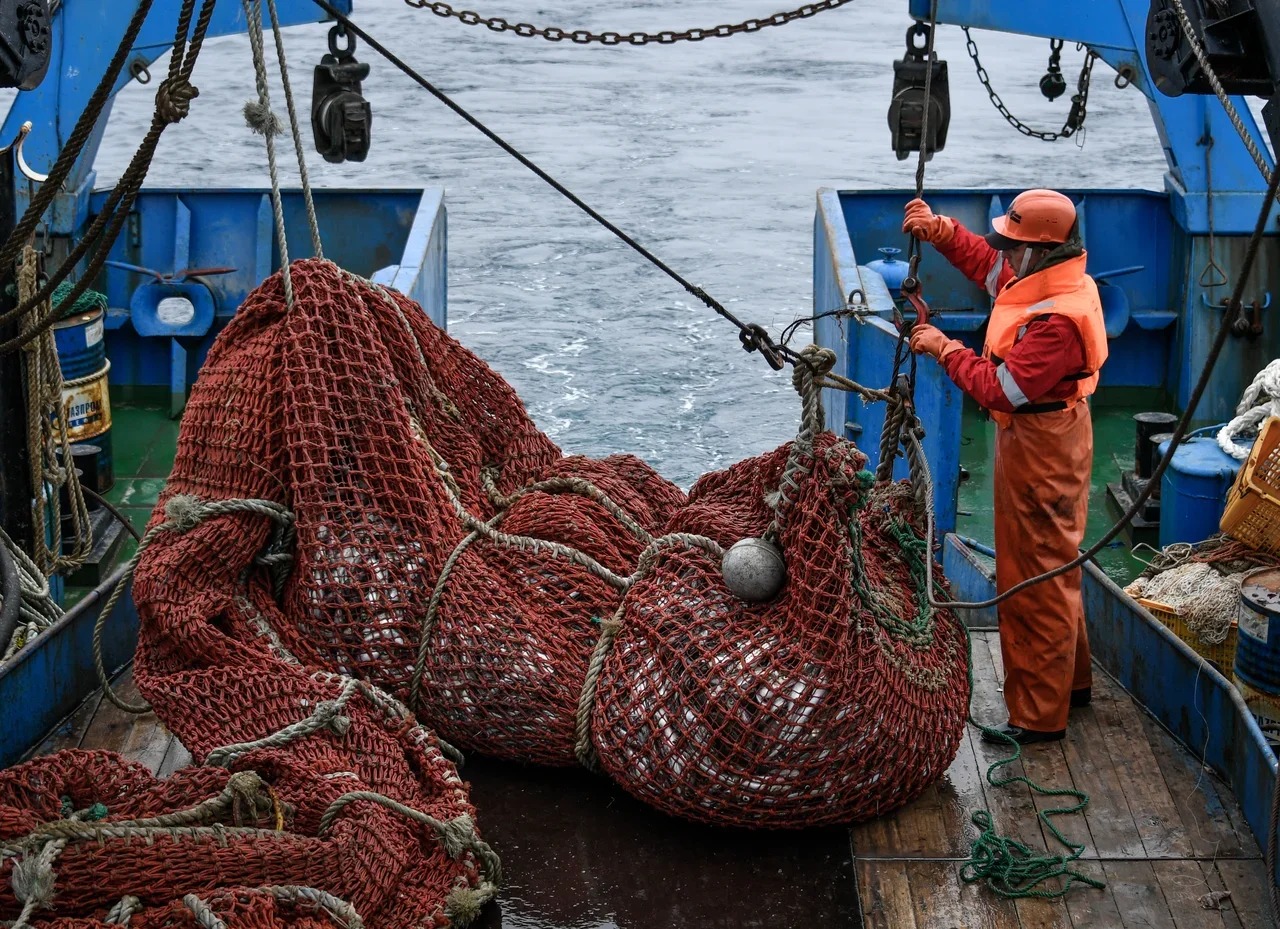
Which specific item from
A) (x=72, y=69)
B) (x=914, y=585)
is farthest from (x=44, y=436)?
(x=914, y=585)

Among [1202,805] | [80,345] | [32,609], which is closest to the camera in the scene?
[1202,805]

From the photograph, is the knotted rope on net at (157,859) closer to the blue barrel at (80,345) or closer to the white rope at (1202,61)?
the white rope at (1202,61)

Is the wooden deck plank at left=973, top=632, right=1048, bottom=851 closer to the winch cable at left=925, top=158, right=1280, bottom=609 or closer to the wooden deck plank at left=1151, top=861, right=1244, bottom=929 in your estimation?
the wooden deck plank at left=1151, top=861, right=1244, bottom=929

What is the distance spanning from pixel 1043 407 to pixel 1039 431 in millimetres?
71

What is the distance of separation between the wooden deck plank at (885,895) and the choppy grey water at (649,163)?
21.7 feet

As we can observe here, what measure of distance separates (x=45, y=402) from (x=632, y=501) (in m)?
3.03

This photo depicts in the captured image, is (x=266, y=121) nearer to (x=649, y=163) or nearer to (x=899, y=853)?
(x=899, y=853)

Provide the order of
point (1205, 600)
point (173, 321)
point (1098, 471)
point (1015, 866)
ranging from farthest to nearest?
point (173, 321) < point (1098, 471) < point (1205, 600) < point (1015, 866)

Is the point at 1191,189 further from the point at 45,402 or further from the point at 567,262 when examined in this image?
the point at 567,262

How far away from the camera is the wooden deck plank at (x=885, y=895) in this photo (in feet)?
12.3

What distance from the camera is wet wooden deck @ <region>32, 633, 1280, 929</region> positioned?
149 inches

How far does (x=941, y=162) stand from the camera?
19.5 meters

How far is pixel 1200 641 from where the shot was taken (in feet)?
19.5

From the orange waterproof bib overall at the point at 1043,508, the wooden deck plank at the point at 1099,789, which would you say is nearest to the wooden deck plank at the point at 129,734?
the orange waterproof bib overall at the point at 1043,508
